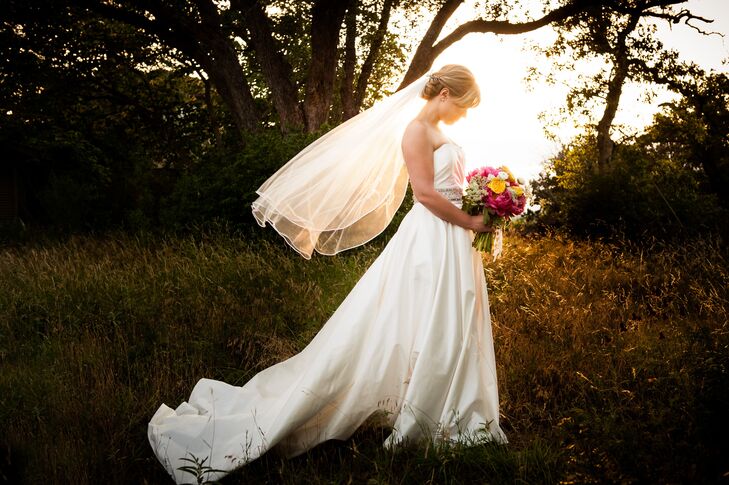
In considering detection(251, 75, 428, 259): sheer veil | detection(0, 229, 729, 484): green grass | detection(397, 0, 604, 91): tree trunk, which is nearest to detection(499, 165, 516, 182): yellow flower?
detection(251, 75, 428, 259): sheer veil

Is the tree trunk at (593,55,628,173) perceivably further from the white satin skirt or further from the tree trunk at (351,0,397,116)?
the white satin skirt

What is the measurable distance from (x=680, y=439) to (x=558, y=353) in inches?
71.5

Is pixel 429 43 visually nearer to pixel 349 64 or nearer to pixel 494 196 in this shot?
pixel 349 64

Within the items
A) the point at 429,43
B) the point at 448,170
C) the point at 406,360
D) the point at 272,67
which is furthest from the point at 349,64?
the point at 406,360

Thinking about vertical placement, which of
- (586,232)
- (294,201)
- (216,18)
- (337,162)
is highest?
(216,18)

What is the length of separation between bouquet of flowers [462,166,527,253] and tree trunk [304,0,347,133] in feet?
27.3

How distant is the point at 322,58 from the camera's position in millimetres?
11266

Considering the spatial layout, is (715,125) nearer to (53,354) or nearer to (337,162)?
(337,162)

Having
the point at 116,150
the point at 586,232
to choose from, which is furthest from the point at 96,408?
the point at 116,150

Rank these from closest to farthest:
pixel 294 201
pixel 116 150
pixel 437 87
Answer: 1. pixel 437 87
2. pixel 294 201
3. pixel 116 150

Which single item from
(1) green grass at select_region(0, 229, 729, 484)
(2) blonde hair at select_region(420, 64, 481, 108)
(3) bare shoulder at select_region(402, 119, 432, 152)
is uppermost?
(2) blonde hair at select_region(420, 64, 481, 108)

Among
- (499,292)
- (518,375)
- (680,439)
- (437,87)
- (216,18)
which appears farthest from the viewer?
(216,18)

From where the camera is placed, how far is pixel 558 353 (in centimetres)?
465

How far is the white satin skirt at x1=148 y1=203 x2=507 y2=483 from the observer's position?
3.23 meters
